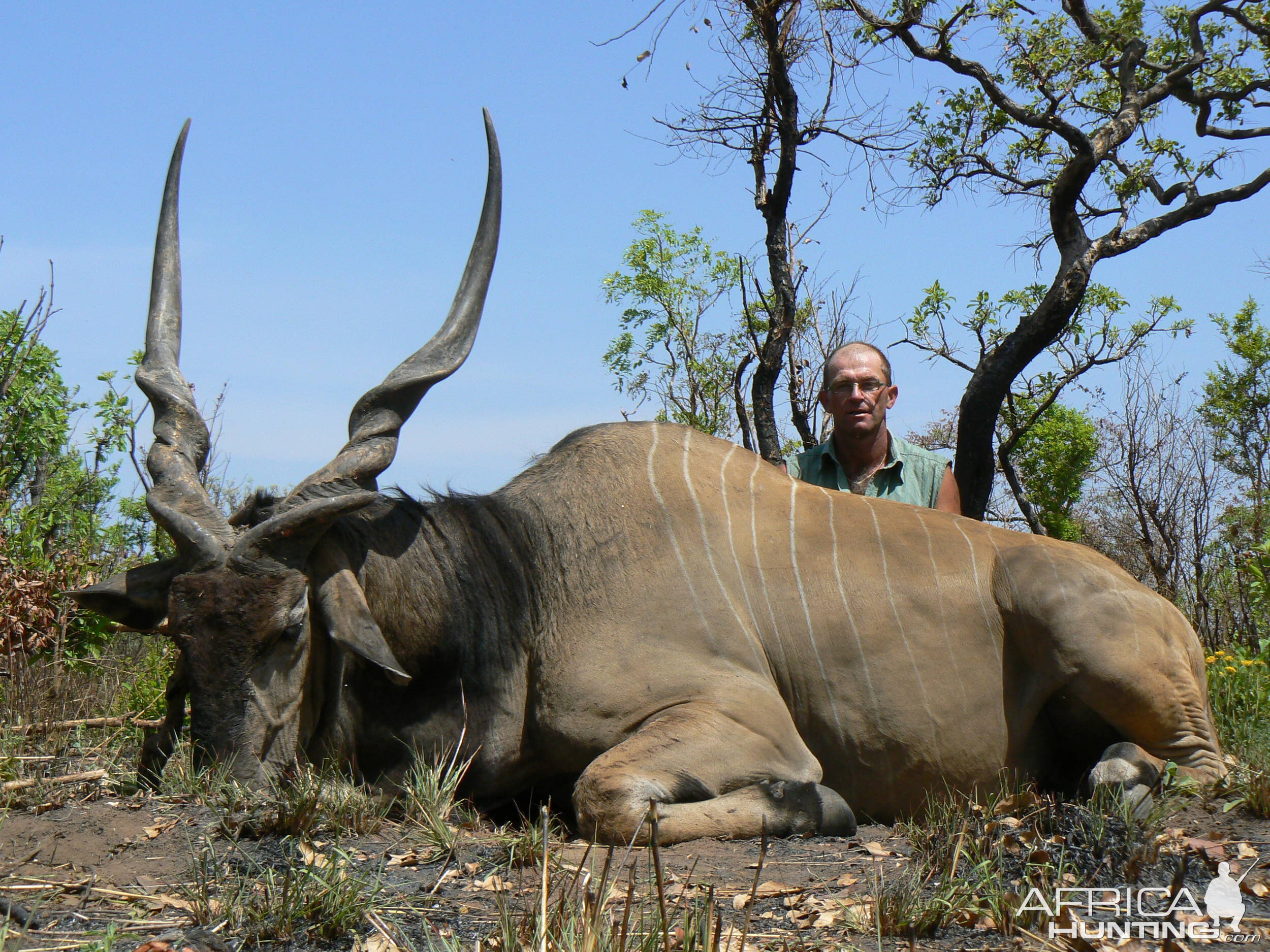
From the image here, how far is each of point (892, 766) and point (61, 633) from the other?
3.57 metres

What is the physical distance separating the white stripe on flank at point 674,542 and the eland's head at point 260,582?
29.2 inches

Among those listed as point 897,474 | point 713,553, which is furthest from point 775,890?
point 897,474

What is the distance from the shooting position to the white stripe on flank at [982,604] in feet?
12.5

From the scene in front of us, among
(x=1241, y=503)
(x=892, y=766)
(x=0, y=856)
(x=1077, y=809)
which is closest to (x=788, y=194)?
(x=892, y=766)

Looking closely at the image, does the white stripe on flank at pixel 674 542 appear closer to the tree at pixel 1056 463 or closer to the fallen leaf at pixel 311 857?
the fallen leaf at pixel 311 857

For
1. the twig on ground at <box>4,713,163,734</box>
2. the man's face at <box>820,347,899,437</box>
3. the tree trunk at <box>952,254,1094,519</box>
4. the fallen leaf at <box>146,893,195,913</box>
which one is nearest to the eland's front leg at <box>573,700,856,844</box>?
the fallen leaf at <box>146,893,195,913</box>

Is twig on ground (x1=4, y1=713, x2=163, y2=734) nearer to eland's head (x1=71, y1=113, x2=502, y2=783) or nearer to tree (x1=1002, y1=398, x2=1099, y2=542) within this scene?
eland's head (x1=71, y1=113, x2=502, y2=783)

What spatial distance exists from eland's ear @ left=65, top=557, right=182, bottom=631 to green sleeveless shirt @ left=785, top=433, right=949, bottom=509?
315 centimetres

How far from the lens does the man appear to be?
18.2ft

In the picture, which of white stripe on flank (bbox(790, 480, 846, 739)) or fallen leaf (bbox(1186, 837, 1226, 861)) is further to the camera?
white stripe on flank (bbox(790, 480, 846, 739))

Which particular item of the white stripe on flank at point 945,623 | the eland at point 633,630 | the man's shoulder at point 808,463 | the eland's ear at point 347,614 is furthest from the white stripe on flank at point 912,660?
the man's shoulder at point 808,463

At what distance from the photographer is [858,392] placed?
5.52 m

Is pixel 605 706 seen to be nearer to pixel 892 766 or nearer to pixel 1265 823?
pixel 892 766

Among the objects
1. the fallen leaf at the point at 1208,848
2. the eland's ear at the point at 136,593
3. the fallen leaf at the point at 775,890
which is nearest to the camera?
the fallen leaf at the point at 775,890
